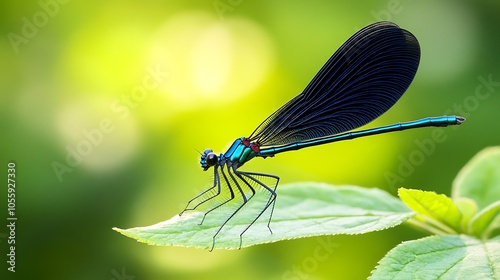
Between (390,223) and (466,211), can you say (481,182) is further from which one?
(390,223)

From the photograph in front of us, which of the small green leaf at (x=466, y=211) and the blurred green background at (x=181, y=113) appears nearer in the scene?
the small green leaf at (x=466, y=211)

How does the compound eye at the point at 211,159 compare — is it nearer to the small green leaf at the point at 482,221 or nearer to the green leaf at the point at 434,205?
the green leaf at the point at 434,205

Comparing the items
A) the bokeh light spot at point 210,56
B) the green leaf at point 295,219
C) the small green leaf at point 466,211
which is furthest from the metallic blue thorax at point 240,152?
→ the bokeh light spot at point 210,56

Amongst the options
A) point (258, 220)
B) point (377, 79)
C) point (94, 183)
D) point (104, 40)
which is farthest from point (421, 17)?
point (258, 220)

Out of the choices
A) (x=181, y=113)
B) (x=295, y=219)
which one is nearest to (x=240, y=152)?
(x=295, y=219)

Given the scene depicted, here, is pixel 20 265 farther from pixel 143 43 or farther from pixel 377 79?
pixel 377 79
